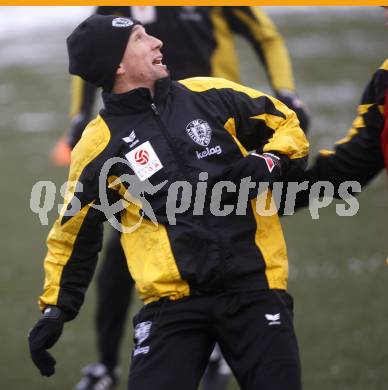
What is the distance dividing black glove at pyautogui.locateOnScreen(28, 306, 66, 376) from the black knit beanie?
0.94 meters

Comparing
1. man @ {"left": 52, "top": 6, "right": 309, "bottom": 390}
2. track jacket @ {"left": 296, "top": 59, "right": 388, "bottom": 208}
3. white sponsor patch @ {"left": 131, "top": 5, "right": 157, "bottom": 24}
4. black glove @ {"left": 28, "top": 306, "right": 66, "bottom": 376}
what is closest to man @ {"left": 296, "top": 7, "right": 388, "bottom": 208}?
track jacket @ {"left": 296, "top": 59, "right": 388, "bottom": 208}

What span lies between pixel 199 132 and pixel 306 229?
518cm

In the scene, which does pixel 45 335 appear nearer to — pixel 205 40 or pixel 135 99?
pixel 135 99

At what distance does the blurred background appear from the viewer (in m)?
6.42

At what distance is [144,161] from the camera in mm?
4227

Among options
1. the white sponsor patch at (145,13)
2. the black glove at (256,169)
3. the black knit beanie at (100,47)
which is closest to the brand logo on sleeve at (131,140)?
the black knit beanie at (100,47)

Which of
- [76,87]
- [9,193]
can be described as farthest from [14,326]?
[9,193]

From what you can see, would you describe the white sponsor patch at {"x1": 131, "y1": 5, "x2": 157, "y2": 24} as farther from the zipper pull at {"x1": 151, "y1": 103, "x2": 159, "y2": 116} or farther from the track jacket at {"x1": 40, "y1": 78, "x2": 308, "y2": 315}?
the zipper pull at {"x1": 151, "y1": 103, "x2": 159, "y2": 116}

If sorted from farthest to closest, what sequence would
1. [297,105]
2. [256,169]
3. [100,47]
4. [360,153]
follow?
[297,105]
[360,153]
[100,47]
[256,169]

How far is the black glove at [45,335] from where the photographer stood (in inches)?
168

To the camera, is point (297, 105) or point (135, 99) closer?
point (135, 99)

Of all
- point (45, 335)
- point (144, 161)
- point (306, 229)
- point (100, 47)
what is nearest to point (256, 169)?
point (144, 161)

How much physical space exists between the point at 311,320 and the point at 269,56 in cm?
188

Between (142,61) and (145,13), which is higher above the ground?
(142,61)
